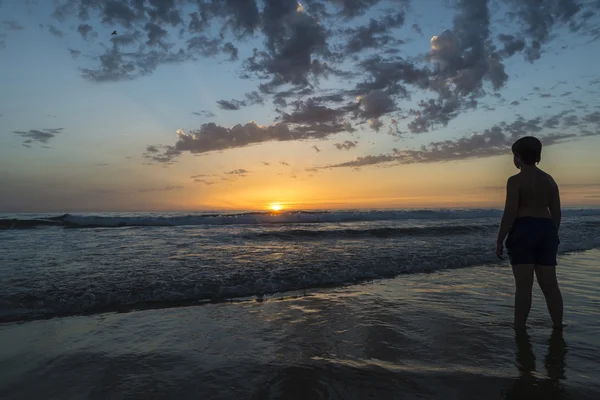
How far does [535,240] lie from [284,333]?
301 centimetres

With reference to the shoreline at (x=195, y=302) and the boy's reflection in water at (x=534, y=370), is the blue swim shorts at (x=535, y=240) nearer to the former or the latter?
the boy's reflection in water at (x=534, y=370)

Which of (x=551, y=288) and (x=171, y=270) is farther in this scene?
(x=171, y=270)

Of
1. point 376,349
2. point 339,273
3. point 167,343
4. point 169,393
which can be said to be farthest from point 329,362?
point 339,273

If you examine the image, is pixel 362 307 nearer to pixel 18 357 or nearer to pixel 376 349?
pixel 376 349

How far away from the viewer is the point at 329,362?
3408mm

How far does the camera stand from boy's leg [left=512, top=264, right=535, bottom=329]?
161 inches

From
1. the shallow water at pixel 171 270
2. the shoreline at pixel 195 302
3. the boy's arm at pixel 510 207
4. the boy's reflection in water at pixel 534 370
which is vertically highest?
the boy's arm at pixel 510 207

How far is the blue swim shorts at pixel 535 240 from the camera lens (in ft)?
13.2

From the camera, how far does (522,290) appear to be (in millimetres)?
4160

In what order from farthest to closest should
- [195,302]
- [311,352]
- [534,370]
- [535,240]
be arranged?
1. [195,302]
2. [535,240]
3. [311,352]
4. [534,370]

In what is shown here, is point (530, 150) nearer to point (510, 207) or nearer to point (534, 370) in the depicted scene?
point (510, 207)

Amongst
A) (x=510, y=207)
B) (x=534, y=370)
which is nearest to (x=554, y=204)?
(x=510, y=207)

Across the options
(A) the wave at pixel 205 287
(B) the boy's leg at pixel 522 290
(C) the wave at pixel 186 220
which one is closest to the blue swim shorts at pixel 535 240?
(B) the boy's leg at pixel 522 290

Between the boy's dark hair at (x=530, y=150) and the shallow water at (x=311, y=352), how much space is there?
6.50 ft
